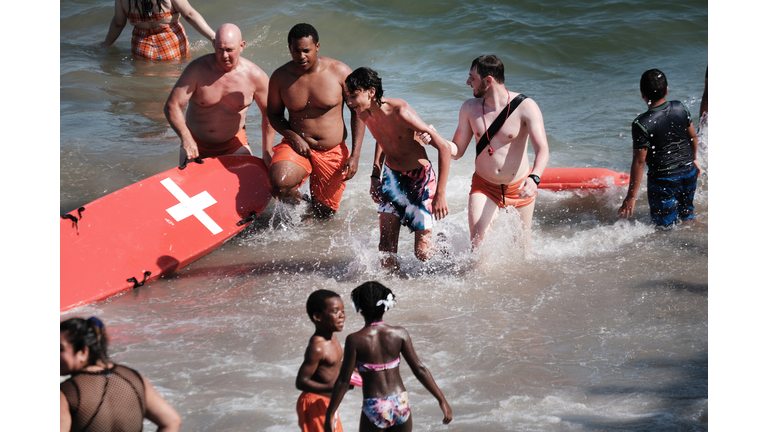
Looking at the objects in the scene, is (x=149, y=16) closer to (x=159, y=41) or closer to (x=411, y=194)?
(x=159, y=41)

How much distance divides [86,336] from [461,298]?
3.07 m

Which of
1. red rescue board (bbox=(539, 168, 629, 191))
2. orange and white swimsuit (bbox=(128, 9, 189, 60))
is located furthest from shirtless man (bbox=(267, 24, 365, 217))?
orange and white swimsuit (bbox=(128, 9, 189, 60))

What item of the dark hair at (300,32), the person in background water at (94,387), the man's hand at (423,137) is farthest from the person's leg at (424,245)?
the person in background water at (94,387)

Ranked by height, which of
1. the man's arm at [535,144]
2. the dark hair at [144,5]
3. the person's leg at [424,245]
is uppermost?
the dark hair at [144,5]

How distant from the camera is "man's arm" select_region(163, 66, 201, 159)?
579 cm

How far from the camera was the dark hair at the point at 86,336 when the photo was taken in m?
2.27

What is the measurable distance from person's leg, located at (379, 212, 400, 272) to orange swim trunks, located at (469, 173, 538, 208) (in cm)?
68

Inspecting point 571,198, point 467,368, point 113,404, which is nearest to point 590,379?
point 467,368

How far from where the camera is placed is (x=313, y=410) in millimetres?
2871

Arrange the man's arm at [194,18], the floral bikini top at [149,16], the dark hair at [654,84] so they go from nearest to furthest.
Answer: the dark hair at [654,84]
the man's arm at [194,18]
the floral bikini top at [149,16]

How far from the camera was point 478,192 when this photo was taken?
504 centimetres

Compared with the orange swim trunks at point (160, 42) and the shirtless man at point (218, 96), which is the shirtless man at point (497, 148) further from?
the orange swim trunks at point (160, 42)

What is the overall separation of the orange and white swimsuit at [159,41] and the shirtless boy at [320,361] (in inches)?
321

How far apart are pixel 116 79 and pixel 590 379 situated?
9690mm
